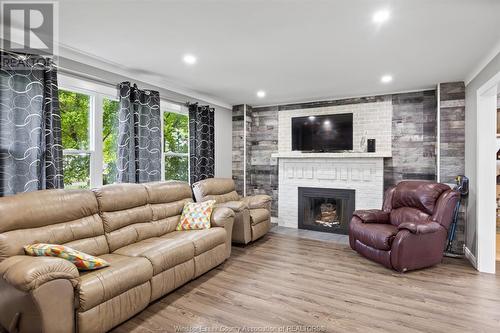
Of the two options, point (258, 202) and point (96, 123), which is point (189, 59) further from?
point (258, 202)

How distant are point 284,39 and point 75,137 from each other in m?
2.60

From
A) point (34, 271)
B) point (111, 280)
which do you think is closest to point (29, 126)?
point (34, 271)

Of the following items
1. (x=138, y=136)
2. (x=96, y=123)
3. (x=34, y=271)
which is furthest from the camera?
(x=138, y=136)

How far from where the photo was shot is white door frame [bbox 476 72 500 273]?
3.35 m

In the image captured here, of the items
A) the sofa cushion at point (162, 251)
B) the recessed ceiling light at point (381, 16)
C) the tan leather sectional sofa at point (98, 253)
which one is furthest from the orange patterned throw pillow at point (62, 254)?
the recessed ceiling light at point (381, 16)

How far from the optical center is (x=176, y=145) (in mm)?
4789

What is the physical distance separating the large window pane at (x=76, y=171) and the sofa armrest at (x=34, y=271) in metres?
1.38

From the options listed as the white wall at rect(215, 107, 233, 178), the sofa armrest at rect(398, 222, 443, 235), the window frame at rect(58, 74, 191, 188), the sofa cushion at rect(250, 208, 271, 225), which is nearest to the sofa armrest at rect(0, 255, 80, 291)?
the window frame at rect(58, 74, 191, 188)

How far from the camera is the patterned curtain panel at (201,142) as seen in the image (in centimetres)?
484

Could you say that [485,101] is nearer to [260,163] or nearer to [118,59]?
[260,163]

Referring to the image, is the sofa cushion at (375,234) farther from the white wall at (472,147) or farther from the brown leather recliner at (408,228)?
the white wall at (472,147)

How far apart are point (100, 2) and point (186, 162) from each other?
10.3 feet

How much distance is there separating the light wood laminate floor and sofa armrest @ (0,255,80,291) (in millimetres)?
699

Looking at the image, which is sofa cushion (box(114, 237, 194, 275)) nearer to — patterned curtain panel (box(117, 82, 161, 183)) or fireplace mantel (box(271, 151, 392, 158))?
patterned curtain panel (box(117, 82, 161, 183))
